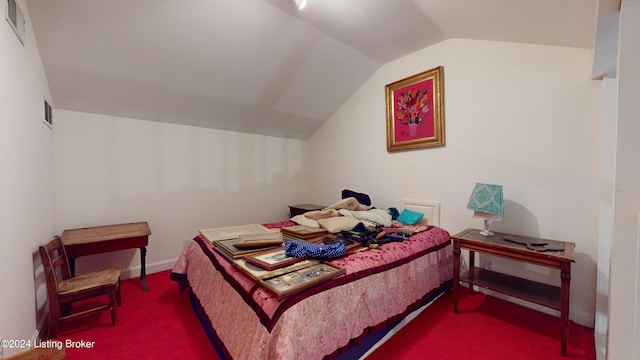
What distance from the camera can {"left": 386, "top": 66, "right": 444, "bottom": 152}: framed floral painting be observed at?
2.64 m

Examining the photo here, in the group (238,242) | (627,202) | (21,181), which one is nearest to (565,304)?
(627,202)

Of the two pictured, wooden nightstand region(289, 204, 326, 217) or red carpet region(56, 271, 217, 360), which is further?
wooden nightstand region(289, 204, 326, 217)

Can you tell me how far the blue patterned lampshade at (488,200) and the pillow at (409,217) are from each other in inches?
26.5

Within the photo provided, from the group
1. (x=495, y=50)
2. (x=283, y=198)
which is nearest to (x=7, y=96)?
(x=283, y=198)

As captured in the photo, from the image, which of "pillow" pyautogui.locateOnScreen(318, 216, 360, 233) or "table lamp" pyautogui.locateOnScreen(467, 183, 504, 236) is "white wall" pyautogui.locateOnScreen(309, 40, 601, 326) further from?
"pillow" pyautogui.locateOnScreen(318, 216, 360, 233)

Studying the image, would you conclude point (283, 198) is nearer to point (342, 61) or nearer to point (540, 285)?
point (342, 61)

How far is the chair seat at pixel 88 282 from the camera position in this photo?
181 centimetres

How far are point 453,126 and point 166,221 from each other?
3.51 meters

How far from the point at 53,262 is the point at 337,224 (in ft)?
7.19

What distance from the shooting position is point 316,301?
1224 mm

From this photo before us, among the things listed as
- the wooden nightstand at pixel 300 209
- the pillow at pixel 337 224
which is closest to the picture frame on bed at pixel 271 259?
the pillow at pixel 337 224

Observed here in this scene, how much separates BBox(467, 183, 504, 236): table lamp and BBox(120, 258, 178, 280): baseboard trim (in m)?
3.41

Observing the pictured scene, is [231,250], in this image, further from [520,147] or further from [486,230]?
[520,147]

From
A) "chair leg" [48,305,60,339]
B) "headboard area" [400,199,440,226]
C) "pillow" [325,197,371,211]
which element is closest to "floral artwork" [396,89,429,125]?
"headboard area" [400,199,440,226]
